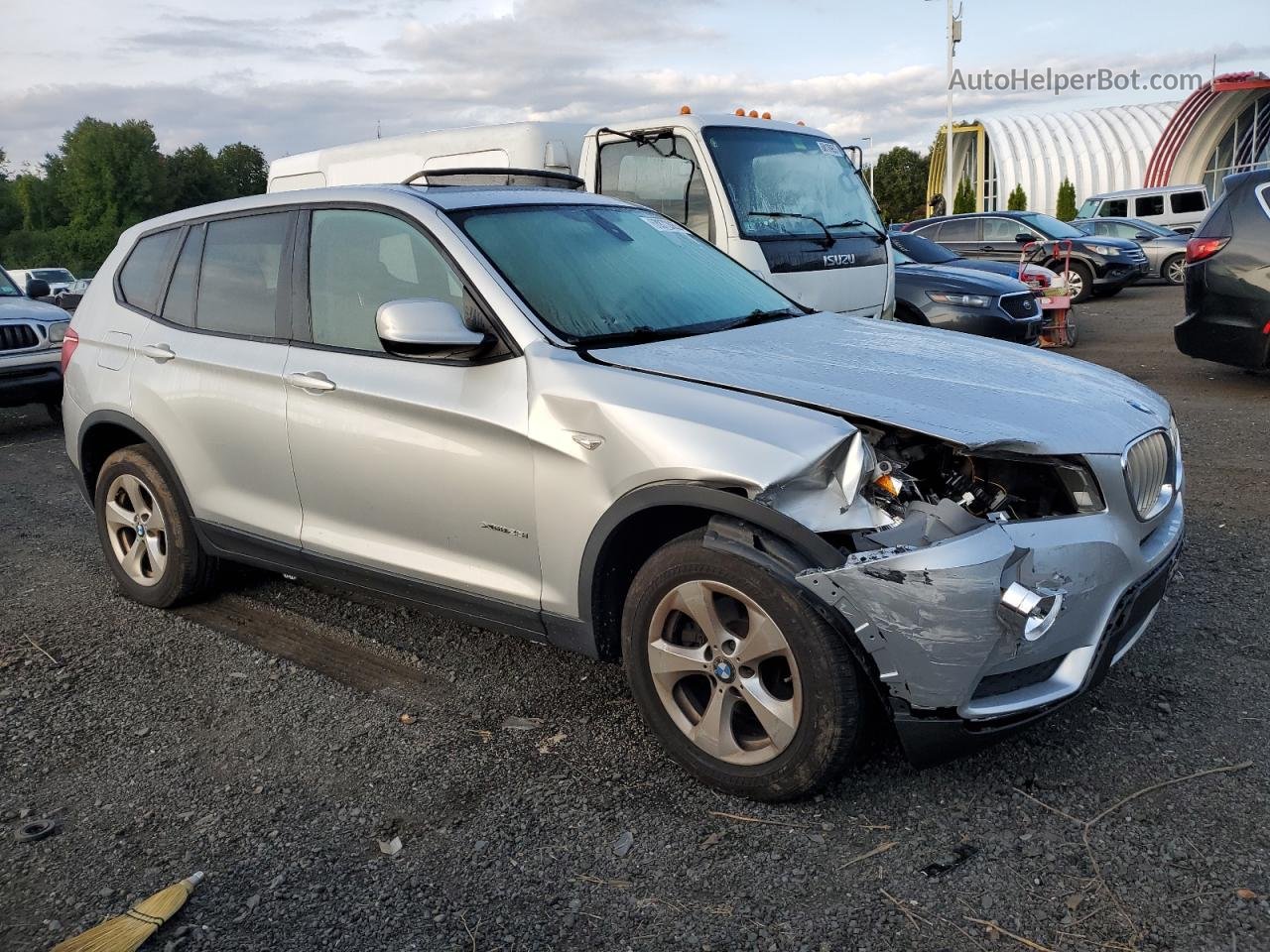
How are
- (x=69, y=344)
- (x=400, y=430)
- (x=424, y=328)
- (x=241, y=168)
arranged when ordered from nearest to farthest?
(x=424, y=328), (x=400, y=430), (x=69, y=344), (x=241, y=168)

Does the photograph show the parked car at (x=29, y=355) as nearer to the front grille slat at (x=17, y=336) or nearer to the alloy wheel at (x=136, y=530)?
the front grille slat at (x=17, y=336)

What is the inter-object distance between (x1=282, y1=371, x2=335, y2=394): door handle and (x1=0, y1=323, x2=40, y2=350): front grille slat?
24.7ft

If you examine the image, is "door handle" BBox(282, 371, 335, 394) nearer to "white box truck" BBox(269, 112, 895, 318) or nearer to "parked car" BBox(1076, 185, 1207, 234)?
"white box truck" BBox(269, 112, 895, 318)

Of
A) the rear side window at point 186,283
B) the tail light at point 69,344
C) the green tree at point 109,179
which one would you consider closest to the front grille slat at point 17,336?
the tail light at point 69,344

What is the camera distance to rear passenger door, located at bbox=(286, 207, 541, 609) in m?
3.47

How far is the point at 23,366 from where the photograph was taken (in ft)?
32.9

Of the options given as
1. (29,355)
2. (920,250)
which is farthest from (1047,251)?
(29,355)

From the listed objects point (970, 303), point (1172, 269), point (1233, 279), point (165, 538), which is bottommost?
point (1172, 269)

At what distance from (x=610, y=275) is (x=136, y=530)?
8.44 feet

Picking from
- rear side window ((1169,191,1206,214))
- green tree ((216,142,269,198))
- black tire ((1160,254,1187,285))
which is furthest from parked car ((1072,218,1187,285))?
green tree ((216,142,269,198))

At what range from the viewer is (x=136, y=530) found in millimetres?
4941

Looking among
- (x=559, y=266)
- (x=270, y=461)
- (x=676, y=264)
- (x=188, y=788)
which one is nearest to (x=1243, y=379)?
(x=676, y=264)

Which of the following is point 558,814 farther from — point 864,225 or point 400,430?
point 864,225

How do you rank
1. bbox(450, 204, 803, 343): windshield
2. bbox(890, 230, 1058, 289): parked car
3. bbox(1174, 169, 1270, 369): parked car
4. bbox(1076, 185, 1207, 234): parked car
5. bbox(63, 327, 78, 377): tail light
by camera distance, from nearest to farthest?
bbox(450, 204, 803, 343): windshield, bbox(63, 327, 78, 377): tail light, bbox(1174, 169, 1270, 369): parked car, bbox(890, 230, 1058, 289): parked car, bbox(1076, 185, 1207, 234): parked car
